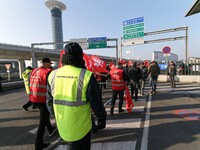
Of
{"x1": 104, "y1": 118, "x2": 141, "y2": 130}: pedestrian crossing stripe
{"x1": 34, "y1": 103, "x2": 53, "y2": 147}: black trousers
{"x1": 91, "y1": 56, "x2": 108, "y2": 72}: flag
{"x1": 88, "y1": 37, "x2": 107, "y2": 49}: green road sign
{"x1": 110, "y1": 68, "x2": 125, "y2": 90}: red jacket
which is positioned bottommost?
{"x1": 104, "y1": 118, "x2": 141, "y2": 130}: pedestrian crossing stripe

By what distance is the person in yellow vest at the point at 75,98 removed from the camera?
2.03 metres

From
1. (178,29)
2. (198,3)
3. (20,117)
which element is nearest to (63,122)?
(20,117)

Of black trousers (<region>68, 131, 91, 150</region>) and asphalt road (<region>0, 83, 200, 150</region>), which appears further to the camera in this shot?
asphalt road (<region>0, 83, 200, 150</region>)

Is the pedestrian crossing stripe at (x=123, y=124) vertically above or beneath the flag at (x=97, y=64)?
beneath

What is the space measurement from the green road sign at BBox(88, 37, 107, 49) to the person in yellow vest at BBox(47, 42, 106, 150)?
1741cm


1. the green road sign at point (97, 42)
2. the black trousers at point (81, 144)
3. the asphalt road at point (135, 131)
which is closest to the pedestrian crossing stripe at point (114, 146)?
the asphalt road at point (135, 131)

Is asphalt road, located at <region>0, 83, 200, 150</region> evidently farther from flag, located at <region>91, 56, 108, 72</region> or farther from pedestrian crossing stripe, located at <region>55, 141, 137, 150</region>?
flag, located at <region>91, 56, 108, 72</region>

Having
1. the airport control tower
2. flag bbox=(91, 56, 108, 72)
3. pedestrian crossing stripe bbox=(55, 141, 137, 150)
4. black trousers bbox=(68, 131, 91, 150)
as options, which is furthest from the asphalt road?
the airport control tower

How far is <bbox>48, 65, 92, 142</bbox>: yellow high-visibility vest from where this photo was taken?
2026 millimetres

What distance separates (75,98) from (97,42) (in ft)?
58.9

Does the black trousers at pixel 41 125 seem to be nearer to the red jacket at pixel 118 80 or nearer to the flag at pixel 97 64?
the red jacket at pixel 118 80

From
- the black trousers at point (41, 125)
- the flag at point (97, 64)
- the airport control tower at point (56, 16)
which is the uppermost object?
the airport control tower at point (56, 16)

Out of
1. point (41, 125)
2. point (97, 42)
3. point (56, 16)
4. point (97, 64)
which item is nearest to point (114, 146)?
point (41, 125)

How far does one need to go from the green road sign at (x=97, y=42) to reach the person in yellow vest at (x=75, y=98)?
685 inches
